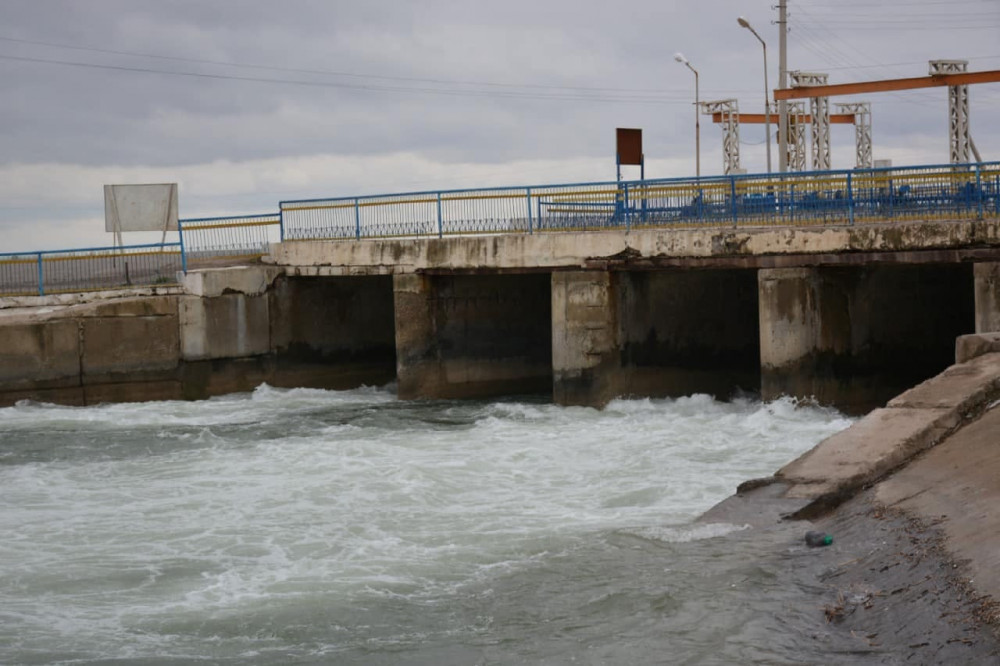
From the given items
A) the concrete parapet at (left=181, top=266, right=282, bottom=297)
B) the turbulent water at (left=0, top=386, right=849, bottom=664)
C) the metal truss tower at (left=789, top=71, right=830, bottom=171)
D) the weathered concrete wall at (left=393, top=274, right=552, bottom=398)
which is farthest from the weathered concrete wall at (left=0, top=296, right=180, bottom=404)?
the metal truss tower at (left=789, top=71, right=830, bottom=171)

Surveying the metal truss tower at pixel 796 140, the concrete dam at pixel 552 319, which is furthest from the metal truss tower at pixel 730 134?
the concrete dam at pixel 552 319

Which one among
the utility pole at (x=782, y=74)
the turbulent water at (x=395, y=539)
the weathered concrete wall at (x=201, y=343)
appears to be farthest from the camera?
the utility pole at (x=782, y=74)

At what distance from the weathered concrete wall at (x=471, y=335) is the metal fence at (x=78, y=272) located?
5302 mm

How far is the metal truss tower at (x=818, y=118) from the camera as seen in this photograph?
38906 mm

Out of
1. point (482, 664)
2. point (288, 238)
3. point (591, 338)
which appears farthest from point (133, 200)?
point (482, 664)

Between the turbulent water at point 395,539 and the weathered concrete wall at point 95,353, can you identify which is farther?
the weathered concrete wall at point 95,353

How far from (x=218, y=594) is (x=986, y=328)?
11701 mm

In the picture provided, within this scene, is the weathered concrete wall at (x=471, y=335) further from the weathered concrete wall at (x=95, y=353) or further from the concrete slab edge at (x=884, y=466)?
the concrete slab edge at (x=884, y=466)

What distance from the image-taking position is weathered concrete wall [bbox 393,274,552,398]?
22359mm

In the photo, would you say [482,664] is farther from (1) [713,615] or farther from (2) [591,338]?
(2) [591,338]

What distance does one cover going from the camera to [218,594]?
957cm

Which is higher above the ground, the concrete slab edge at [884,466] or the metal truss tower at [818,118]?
the metal truss tower at [818,118]

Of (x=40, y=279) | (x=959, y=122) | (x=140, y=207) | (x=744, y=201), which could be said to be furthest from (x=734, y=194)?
(x=959, y=122)

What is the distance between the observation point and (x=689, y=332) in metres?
21.9
